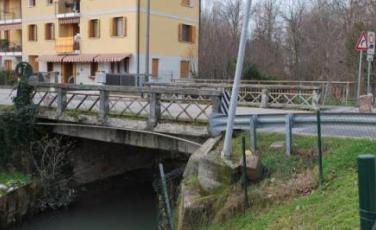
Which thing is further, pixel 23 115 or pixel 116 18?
pixel 116 18

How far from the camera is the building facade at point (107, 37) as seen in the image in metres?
37.1

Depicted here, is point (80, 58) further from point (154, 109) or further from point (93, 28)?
point (154, 109)

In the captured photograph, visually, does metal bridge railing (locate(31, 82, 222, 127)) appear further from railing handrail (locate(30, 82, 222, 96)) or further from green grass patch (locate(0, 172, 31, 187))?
green grass patch (locate(0, 172, 31, 187))

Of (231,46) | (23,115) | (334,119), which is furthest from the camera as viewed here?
(231,46)

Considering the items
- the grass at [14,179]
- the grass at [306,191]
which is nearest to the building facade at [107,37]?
the grass at [14,179]

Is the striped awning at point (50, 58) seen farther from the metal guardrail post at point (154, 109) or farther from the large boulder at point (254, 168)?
the large boulder at point (254, 168)

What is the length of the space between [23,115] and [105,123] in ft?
12.3

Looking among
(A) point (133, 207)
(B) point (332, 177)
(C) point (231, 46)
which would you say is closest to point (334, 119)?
(B) point (332, 177)

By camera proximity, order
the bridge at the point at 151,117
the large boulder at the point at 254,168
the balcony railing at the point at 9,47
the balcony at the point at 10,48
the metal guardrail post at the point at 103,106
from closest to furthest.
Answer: the large boulder at the point at 254,168, the bridge at the point at 151,117, the metal guardrail post at the point at 103,106, the balcony at the point at 10,48, the balcony railing at the point at 9,47

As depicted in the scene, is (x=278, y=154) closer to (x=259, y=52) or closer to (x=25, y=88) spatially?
(x=25, y=88)

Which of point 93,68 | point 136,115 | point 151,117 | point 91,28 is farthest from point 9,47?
point 151,117

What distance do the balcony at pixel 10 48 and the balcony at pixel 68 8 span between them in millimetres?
7800

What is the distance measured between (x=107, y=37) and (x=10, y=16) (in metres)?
16.4

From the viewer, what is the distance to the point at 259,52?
173ft
